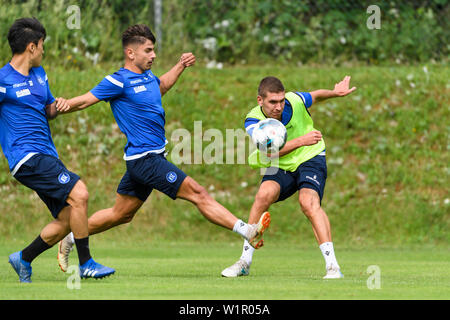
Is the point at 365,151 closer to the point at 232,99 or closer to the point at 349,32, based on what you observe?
the point at 232,99

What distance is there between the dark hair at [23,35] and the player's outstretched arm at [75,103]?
24.6 inches

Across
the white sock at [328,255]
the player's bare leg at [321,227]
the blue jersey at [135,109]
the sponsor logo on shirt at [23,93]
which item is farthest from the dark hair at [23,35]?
the white sock at [328,255]

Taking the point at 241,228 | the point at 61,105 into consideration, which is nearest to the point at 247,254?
the point at 241,228

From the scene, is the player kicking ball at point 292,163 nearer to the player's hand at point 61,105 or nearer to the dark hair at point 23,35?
the player's hand at point 61,105

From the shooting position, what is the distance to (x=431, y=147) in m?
15.4

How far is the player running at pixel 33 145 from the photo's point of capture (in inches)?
313

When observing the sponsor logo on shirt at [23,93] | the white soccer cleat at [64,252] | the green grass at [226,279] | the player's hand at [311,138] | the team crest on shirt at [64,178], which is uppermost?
the sponsor logo on shirt at [23,93]

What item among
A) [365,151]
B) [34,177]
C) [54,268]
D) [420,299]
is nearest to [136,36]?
[34,177]

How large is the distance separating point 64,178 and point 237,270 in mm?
2078

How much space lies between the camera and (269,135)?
8672mm

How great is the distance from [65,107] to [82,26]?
959cm

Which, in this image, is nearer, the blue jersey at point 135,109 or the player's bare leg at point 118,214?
the blue jersey at point 135,109

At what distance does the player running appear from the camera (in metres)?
7.95

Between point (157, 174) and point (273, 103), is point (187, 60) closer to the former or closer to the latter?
point (273, 103)
